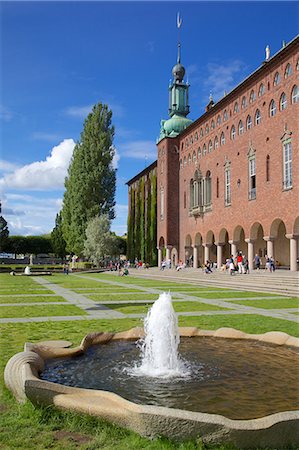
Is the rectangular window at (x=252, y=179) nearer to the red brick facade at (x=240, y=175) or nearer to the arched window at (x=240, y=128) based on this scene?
the red brick facade at (x=240, y=175)

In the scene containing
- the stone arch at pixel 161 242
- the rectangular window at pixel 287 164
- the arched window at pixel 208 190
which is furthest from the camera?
the stone arch at pixel 161 242

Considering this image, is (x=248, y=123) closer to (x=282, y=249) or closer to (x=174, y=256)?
(x=282, y=249)

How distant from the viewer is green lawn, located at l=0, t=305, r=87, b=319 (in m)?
12.6

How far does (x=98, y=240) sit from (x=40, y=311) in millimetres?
39119

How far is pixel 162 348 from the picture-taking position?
7.21 metres

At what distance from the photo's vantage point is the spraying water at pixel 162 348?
6.78 m

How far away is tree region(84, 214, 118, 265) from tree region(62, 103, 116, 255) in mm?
1618

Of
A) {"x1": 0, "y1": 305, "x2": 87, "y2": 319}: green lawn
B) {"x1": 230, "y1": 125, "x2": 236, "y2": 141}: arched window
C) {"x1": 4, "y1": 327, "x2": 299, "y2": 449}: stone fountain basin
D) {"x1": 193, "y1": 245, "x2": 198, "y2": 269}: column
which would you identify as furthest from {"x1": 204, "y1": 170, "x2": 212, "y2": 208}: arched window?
{"x1": 4, "y1": 327, "x2": 299, "y2": 449}: stone fountain basin

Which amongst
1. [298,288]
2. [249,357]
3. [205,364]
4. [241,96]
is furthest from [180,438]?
[241,96]

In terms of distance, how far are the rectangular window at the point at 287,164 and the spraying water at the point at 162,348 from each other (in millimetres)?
24786

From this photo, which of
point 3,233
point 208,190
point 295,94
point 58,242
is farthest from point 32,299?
point 3,233

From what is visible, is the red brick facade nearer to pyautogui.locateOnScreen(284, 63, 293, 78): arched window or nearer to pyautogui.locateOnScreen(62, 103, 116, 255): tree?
pyautogui.locateOnScreen(284, 63, 293, 78): arched window

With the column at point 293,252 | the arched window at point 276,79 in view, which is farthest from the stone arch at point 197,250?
the arched window at point 276,79

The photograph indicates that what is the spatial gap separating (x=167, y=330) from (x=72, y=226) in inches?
1926
